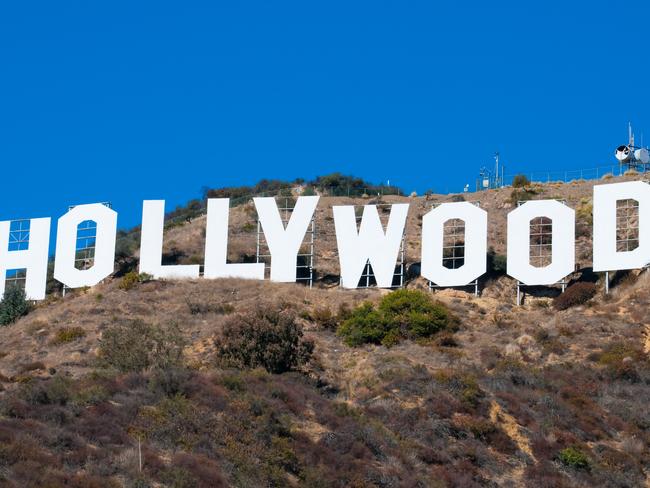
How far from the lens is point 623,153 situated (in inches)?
2931

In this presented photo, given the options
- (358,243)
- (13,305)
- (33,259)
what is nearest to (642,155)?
(358,243)

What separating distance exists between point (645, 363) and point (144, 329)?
19.0m

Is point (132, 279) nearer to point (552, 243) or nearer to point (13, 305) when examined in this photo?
point (13, 305)

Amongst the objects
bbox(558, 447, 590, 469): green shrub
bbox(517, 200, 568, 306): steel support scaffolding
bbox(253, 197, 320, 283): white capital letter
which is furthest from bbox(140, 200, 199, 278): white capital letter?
bbox(558, 447, 590, 469): green shrub

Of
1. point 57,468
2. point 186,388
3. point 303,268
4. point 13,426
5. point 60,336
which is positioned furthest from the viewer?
point 303,268

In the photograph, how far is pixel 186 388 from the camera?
150 feet

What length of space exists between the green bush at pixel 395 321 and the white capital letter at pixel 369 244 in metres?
3.44

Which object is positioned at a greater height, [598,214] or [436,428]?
[598,214]

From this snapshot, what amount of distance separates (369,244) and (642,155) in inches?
779

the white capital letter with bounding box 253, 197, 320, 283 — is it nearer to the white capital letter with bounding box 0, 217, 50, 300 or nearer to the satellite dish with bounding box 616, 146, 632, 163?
the white capital letter with bounding box 0, 217, 50, 300

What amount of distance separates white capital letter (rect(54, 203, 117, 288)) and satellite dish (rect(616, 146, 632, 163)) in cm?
2732

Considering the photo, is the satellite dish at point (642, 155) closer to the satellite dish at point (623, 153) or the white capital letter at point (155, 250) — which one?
the satellite dish at point (623, 153)

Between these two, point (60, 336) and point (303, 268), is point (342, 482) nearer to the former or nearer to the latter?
point (60, 336)

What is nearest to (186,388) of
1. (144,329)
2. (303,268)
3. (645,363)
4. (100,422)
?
(100,422)
